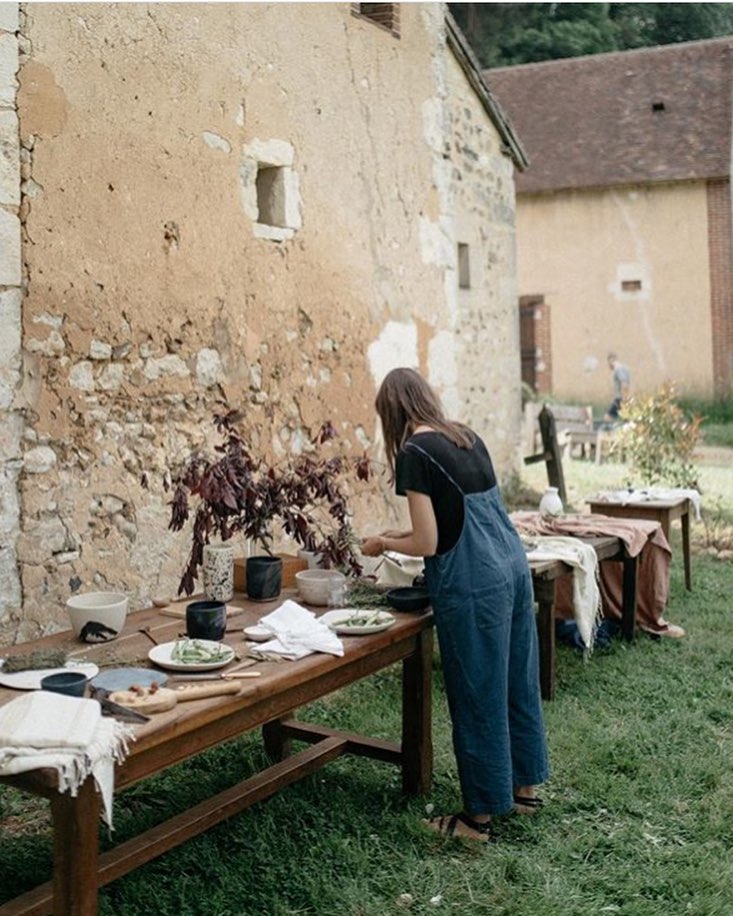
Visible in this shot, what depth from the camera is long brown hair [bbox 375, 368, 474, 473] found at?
12.5 ft

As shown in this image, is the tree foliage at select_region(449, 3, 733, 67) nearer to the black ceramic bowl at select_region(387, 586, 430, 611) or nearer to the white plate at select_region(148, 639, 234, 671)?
the black ceramic bowl at select_region(387, 586, 430, 611)

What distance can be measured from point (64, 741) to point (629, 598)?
4491 mm

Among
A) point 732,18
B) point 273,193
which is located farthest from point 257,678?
point 732,18

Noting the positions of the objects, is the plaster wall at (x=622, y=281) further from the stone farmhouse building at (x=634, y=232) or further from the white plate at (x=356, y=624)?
the white plate at (x=356, y=624)

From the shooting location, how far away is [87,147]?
522 cm

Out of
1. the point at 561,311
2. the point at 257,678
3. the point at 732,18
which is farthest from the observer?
the point at 732,18

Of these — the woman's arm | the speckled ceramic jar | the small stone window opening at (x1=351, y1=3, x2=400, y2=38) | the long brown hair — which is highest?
the small stone window opening at (x1=351, y1=3, x2=400, y2=38)

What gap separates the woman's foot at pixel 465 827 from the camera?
3754 millimetres

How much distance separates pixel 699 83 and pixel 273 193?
1711cm

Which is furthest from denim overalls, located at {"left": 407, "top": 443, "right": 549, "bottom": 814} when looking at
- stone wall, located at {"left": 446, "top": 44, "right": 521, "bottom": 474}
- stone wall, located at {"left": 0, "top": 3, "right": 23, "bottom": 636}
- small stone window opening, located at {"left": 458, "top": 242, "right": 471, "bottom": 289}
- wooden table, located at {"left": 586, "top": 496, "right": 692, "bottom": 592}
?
small stone window opening, located at {"left": 458, "top": 242, "right": 471, "bottom": 289}

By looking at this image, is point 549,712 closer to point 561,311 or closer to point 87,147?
point 87,147

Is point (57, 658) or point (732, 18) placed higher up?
point (732, 18)

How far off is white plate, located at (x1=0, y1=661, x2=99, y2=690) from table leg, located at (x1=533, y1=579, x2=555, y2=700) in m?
2.81

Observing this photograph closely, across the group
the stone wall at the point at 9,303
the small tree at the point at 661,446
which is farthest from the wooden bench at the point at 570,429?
the stone wall at the point at 9,303
